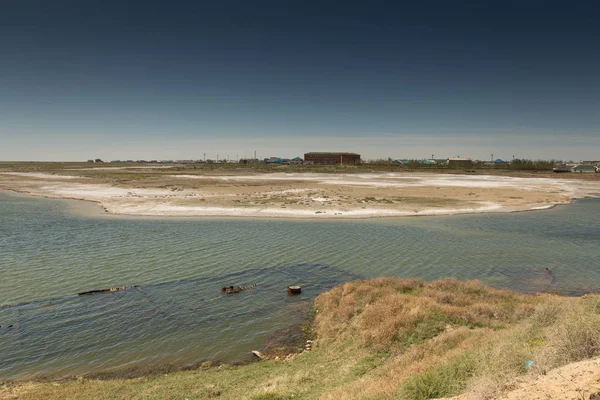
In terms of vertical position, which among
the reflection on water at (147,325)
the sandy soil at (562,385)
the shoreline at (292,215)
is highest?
the sandy soil at (562,385)

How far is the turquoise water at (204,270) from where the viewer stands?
44.2ft

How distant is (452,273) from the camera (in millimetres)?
21719

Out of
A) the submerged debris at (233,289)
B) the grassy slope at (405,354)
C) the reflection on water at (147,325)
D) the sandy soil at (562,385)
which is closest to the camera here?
the sandy soil at (562,385)

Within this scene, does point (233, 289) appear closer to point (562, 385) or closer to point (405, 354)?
point (405, 354)

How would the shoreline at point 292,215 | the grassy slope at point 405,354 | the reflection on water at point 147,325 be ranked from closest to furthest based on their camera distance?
1. the grassy slope at point 405,354
2. the reflection on water at point 147,325
3. the shoreline at point 292,215

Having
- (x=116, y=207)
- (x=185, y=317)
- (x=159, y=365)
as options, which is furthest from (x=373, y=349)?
(x=116, y=207)

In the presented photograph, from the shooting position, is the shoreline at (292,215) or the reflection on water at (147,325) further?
the shoreline at (292,215)

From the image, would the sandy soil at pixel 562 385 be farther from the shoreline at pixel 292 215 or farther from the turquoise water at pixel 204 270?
the shoreline at pixel 292 215

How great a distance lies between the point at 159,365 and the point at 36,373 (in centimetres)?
370

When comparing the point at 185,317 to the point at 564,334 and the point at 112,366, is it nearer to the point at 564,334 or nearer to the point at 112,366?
the point at 112,366

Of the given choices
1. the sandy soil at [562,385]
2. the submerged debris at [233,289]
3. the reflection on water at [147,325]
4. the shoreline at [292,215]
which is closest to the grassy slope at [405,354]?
the sandy soil at [562,385]

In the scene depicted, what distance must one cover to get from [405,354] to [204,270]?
14090 mm

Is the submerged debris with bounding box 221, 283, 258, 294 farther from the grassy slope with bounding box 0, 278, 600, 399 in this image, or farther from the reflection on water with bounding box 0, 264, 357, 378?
the grassy slope with bounding box 0, 278, 600, 399

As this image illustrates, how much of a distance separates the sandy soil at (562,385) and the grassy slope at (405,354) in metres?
0.31
